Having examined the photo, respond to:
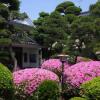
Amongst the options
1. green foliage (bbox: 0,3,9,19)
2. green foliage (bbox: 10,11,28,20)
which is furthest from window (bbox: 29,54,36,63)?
green foliage (bbox: 0,3,9,19)

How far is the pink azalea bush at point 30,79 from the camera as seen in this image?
12970 mm

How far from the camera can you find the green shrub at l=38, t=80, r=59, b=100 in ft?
41.1

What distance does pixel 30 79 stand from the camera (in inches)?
515

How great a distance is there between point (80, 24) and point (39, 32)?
1037 cm

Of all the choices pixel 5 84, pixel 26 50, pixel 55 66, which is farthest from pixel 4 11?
pixel 5 84

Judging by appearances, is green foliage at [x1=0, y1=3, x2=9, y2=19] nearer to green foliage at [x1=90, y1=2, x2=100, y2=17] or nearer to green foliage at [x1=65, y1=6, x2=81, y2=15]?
green foliage at [x1=90, y1=2, x2=100, y2=17]

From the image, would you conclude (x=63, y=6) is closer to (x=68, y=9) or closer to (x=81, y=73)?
(x=68, y=9)

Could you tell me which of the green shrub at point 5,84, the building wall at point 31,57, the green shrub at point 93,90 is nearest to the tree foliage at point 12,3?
the building wall at point 31,57

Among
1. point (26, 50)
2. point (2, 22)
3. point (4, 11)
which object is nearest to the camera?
point (2, 22)

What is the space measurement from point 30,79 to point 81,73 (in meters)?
2.11

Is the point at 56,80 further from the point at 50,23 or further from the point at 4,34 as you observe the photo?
the point at 50,23

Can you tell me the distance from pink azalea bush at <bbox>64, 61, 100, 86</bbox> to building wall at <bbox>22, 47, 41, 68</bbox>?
85.4ft

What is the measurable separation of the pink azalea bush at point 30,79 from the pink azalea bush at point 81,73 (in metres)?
1.04

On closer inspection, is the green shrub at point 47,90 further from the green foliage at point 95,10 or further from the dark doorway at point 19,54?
the dark doorway at point 19,54
